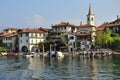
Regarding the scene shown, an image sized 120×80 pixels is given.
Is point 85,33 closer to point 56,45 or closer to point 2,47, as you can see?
point 56,45

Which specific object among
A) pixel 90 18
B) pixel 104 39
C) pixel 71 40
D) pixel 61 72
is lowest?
pixel 61 72

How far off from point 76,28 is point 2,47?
3076cm

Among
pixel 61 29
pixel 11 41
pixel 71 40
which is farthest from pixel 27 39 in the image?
pixel 71 40

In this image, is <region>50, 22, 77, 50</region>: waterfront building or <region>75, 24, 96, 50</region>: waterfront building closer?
<region>75, 24, 96, 50</region>: waterfront building

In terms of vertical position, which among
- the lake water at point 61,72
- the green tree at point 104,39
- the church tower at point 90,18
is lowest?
the lake water at point 61,72

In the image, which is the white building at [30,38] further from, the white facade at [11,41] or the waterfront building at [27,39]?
the white facade at [11,41]

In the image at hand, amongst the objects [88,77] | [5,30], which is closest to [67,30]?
[5,30]

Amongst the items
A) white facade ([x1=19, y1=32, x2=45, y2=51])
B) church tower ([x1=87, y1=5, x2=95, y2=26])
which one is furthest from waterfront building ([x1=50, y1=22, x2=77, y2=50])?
church tower ([x1=87, y1=5, x2=95, y2=26])

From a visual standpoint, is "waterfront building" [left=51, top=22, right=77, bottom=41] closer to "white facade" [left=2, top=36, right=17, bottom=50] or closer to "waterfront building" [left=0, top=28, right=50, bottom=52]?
"waterfront building" [left=0, top=28, right=50, bottom=52]

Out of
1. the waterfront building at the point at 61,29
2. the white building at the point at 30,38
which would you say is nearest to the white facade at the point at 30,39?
the white building at the point at 30,38

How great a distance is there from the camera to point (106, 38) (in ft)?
378

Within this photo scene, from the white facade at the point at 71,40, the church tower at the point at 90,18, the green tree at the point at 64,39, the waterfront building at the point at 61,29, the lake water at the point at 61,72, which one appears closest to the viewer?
the lake water at the point at 61,72

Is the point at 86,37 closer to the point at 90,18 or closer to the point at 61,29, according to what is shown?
the point at 61,29

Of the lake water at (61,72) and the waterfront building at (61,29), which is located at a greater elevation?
the waterfront building at (61,29)
